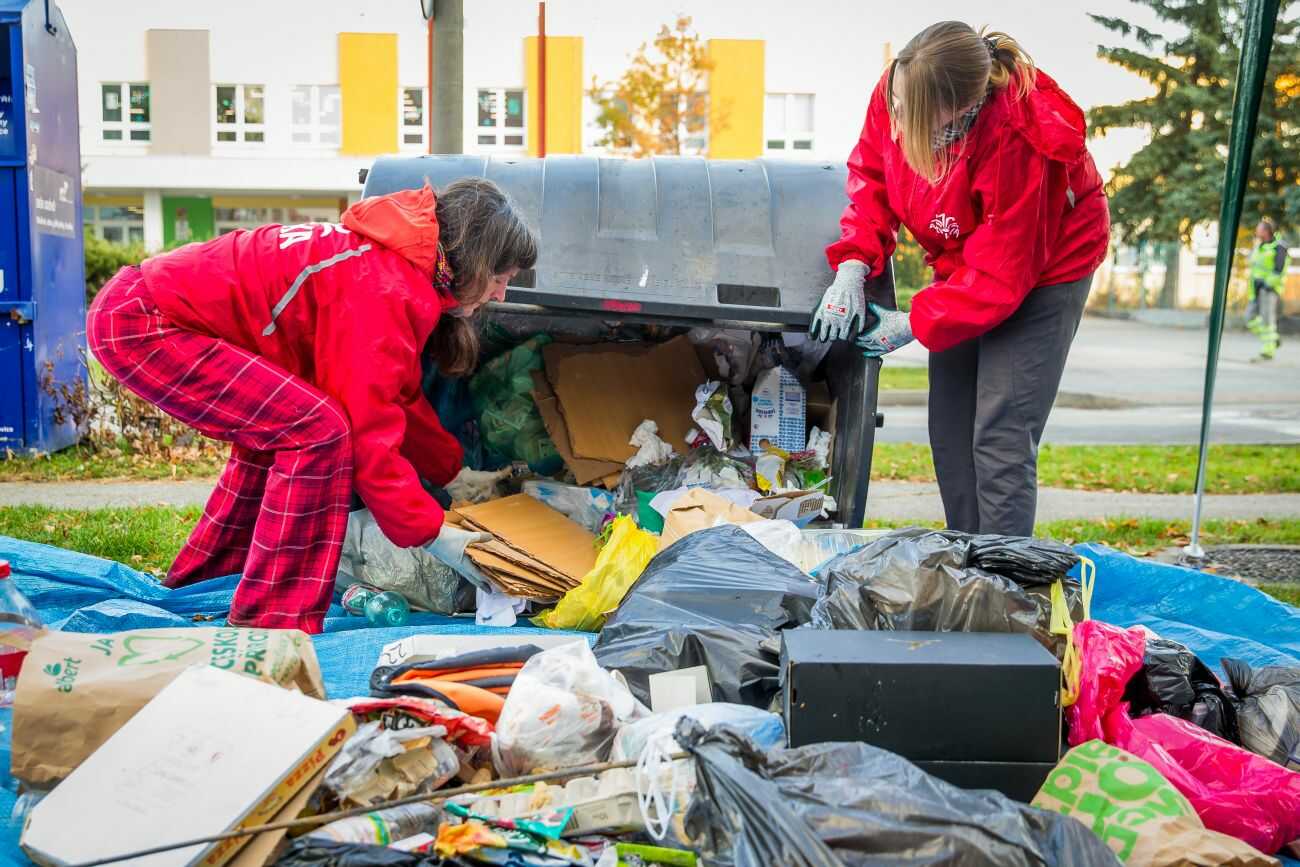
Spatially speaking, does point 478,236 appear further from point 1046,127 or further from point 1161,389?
point 1161,389

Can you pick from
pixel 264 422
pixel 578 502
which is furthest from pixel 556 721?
pixel 578 502

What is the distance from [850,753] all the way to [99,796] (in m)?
1.16

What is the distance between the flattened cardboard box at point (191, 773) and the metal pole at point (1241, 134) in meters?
Answer: 3.43

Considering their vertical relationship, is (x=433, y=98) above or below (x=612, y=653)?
above

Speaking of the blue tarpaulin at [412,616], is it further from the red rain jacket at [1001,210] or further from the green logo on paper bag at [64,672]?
the red rain jacket at [1001,210]

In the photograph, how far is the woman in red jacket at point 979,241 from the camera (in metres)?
2.94

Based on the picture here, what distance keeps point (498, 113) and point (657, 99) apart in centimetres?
759

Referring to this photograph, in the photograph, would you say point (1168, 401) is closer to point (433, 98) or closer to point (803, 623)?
point (433, 98)

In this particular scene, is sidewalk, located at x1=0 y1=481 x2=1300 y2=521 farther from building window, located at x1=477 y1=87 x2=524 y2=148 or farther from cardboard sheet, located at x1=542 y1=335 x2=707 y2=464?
building window, located at x1=477 y1=87 x2=524 y2=148

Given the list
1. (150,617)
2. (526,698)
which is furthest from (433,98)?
(526,698)

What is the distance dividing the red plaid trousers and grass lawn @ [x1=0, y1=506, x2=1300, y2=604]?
1.37m

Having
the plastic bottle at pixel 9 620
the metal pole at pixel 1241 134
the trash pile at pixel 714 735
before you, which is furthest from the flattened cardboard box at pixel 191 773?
the metal pole at pixel 1241 134

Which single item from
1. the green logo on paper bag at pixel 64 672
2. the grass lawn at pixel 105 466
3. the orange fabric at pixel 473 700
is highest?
the green logo on paper bag at pixel 64 672

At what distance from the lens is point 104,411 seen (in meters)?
7.03
